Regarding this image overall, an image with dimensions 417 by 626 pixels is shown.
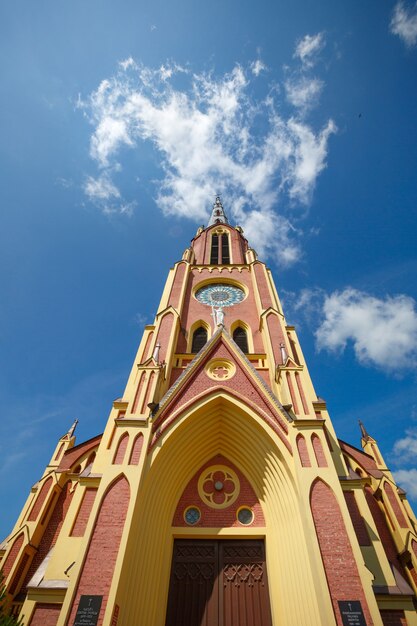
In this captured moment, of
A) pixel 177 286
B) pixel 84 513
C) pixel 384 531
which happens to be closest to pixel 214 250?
pixel 177 286

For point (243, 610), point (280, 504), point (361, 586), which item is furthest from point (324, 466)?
point (243, 610)

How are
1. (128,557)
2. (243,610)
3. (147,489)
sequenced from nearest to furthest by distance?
(128,557) → (243,610) → (147,489)

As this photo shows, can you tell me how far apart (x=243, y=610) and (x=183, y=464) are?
3760mm

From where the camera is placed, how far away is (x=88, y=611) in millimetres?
6359

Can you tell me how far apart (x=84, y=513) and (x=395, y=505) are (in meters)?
10.1

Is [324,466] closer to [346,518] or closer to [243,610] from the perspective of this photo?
[346,518]

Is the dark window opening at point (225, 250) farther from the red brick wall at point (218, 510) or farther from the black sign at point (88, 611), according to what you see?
the black sign at point (88, 611)

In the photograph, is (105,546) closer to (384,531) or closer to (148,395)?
(148,395)

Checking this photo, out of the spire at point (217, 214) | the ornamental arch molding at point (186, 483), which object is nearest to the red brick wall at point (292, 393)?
the ornamental arch molding at point (186, 483)

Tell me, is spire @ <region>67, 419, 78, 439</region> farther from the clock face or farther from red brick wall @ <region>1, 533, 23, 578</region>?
the clock face

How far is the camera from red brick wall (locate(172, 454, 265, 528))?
9344 mm

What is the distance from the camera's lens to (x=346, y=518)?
7590 millimetres

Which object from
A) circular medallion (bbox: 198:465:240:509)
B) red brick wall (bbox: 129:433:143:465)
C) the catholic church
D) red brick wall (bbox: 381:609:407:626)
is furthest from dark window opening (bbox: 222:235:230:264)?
red brick wall (bbox: 381:609:407:626)

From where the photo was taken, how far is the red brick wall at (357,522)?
8141mm
